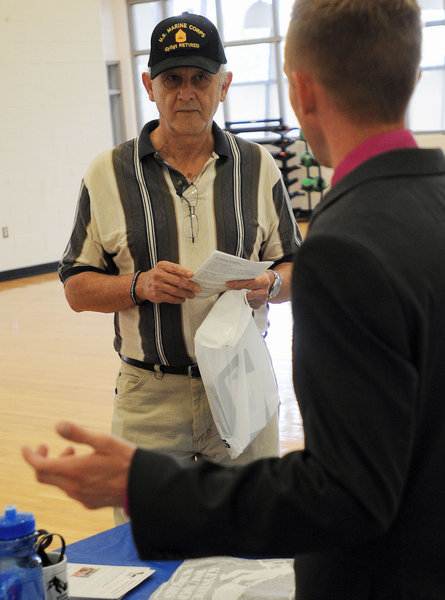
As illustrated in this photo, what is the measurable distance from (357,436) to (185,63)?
1.57 metres

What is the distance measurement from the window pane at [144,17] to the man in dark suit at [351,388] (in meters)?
14.2

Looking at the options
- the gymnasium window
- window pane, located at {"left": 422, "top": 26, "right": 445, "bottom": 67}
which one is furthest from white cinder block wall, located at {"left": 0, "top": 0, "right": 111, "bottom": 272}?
window pane, located at {"left": 422, "top": 26, "right": 445, "bottom": 67}

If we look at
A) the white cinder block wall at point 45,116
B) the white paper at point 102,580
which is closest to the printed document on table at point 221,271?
the white paper at point 102,580

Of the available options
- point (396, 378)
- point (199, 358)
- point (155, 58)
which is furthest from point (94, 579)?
point (155, 58)

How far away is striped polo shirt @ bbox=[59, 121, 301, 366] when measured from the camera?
2141 mm

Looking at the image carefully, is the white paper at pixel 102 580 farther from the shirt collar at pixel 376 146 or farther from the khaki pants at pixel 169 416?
the shirt collar at pixel 376 146

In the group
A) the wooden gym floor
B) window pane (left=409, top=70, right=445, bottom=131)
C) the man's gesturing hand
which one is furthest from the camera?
window pane (left=409, top=70, right=445, bottom=131)

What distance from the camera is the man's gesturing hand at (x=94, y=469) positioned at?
0.87 metres

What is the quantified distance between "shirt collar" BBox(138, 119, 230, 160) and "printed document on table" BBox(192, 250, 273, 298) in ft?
1.23

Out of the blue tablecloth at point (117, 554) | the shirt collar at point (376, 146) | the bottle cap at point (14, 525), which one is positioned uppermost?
the shirt collar at point (376, 146)

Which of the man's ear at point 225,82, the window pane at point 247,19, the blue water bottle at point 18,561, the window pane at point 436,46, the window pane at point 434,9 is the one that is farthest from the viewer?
the window pane at point 247,19

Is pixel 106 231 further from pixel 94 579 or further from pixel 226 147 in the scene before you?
pixel 94 579

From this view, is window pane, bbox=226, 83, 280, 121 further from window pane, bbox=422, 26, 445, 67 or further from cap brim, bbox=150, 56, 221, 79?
cap brim, bbox=150, 56, 221, 79

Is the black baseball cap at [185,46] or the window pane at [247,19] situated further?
the window pane at [247,19]
